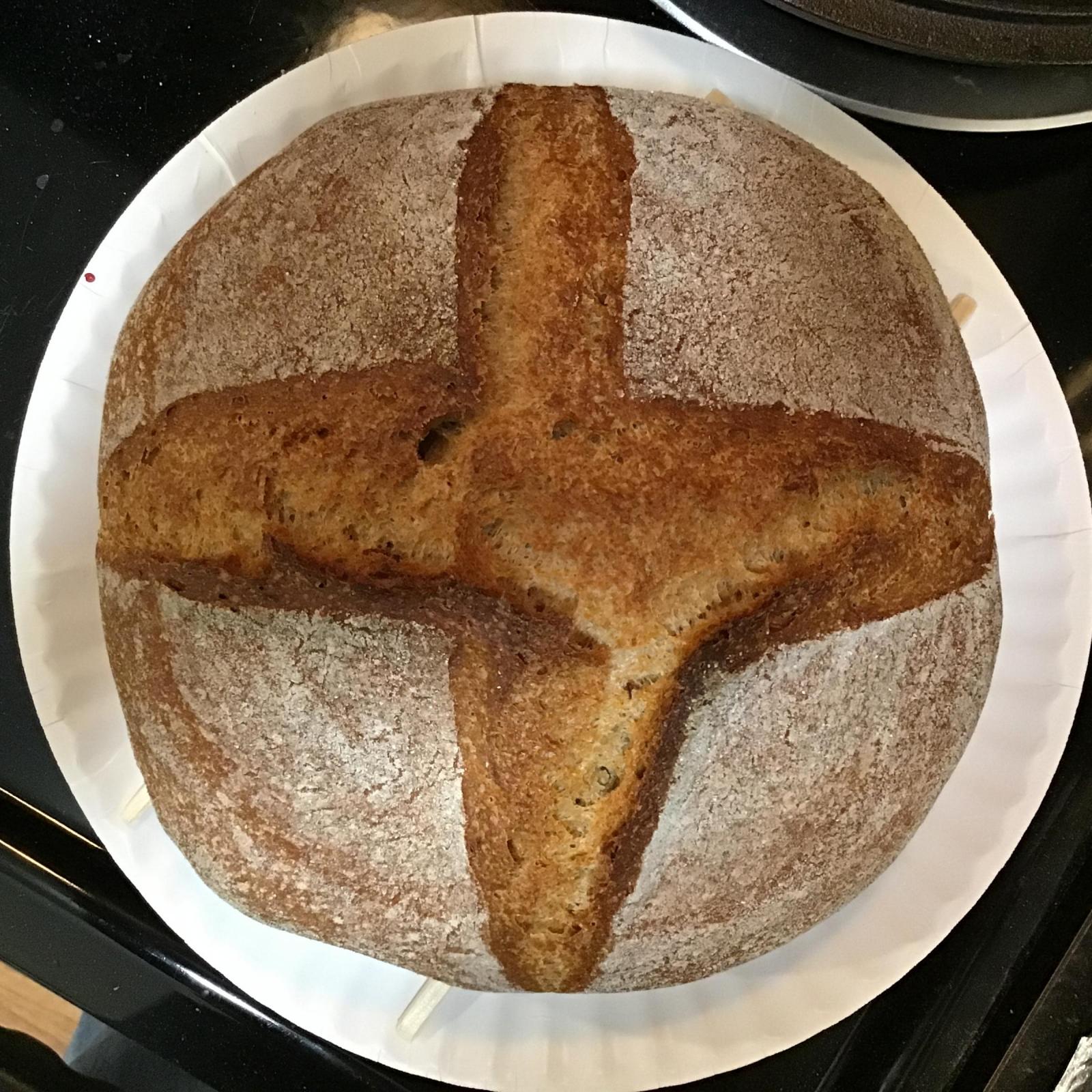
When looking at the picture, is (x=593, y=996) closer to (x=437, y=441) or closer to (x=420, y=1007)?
(x=420, y=1007)

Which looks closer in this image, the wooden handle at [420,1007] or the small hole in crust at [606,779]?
the small hole in crust at [606,779]

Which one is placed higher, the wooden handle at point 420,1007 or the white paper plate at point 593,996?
the white paper plate at point 593,996

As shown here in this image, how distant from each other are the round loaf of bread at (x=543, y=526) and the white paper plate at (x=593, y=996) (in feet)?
0.70

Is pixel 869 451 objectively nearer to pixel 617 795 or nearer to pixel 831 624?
pixel 831 624

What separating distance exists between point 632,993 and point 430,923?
0.38 m

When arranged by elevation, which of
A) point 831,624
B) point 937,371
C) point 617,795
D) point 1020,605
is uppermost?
point 937,371

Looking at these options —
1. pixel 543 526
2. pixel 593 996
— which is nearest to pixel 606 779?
pixel 543 526

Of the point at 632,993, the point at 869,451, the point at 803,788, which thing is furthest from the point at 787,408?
the point at 632,993

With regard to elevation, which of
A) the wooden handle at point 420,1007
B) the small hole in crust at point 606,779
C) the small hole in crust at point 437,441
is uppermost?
the small hole in crust at point 437,441

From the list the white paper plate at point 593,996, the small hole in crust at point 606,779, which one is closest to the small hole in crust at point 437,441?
the small hole in crust at point 606,779

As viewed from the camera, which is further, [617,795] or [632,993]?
[632,993]

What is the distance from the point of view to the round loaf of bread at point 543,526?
31.6 inches

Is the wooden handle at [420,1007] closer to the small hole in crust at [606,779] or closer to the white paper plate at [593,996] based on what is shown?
the white paper plate at [593,996]

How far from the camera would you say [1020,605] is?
1.17 metres
